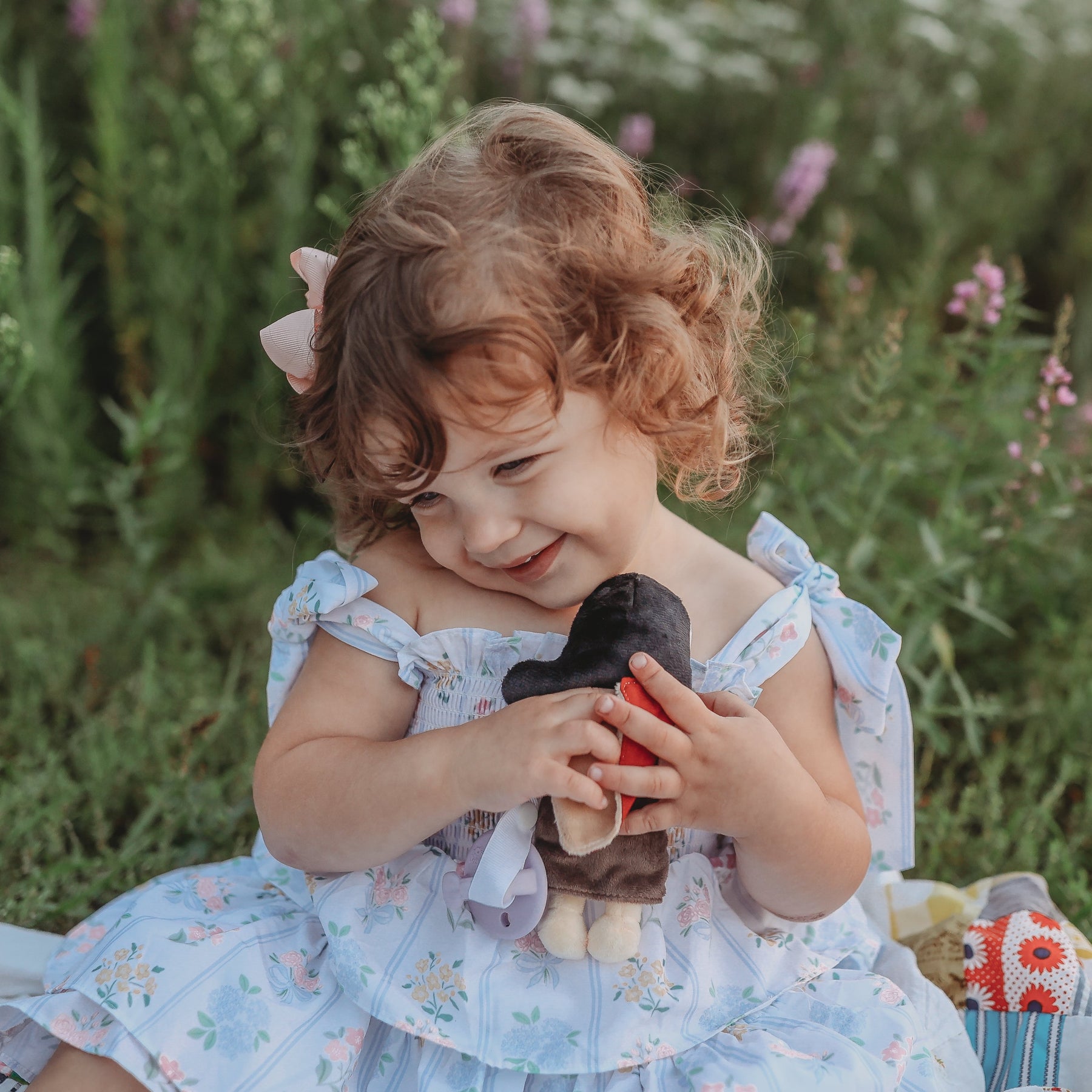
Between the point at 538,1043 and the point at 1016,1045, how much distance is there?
71 centimetres

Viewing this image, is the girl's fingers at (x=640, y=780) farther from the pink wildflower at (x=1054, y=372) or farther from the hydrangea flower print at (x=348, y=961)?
the pink wildflower at (x=1054, y=372)

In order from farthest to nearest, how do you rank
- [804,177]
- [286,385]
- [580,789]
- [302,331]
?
[286,385] < [804,177] < [302,331] < [580,789]

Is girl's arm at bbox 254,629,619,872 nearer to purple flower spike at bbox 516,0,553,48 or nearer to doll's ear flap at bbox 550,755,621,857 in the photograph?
doll's ear flap at bbox 550,755,621,857

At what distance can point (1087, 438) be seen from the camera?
2.49 meters

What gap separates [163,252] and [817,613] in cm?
196

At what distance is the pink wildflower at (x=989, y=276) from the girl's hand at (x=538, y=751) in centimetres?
130

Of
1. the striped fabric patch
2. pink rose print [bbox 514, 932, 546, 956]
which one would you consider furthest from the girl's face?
the striped fabric patch

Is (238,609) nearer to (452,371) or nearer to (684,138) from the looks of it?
(452,371)

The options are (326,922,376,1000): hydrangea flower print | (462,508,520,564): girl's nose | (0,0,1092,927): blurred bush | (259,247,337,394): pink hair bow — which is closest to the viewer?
(462,508,520,564): girl's nose

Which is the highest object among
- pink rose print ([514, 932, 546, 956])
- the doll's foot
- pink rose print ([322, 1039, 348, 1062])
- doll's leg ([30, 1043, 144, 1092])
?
the doll's foot

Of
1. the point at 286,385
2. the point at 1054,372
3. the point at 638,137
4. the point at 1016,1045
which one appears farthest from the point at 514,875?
the point at 638,137

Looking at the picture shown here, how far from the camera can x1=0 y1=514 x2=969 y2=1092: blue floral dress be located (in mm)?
1286

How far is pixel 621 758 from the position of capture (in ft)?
3.85

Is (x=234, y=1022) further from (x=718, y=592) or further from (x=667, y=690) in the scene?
(x=718, y=592)
